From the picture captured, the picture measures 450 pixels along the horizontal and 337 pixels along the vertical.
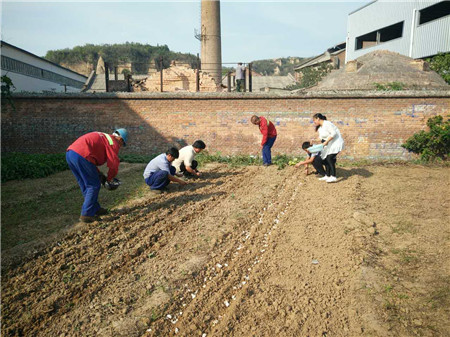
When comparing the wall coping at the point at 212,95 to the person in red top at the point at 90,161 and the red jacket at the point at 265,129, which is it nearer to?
the red jacket at the point at 265,129

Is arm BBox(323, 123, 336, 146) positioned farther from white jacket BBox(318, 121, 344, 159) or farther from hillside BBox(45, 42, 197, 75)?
hillside BBox(45, 42, 197, 75)

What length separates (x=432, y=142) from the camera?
34.2ft

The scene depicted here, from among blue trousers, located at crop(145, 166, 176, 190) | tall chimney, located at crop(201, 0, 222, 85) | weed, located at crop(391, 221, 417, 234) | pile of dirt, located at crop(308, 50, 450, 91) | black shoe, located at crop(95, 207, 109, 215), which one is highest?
tall chimney, located at crop(201, 0, 222, 85)

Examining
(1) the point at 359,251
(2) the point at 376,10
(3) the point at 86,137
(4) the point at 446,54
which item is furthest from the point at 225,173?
(2) the point at 376,10

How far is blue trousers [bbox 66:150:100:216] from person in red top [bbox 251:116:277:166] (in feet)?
17.6

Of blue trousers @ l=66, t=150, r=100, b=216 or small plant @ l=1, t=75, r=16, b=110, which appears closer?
blue trousers @ l=66, t=150, r=100, b=216

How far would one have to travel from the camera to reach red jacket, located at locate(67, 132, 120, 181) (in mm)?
5146

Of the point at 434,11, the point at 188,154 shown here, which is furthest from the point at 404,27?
the point at 188,154

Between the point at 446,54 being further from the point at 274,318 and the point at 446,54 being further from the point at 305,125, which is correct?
the point at 274,318

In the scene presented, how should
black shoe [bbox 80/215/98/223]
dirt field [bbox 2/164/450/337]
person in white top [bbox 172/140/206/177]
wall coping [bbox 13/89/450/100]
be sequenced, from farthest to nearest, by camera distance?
1. wall coping [bbox 13/89/450/100]
2. person in white top [bbox 172/140/206/177]
3. black shoe [bbox 80/215/98/223]
4. dirt field [bbox 2/164/450/337]

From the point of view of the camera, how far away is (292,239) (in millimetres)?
4785

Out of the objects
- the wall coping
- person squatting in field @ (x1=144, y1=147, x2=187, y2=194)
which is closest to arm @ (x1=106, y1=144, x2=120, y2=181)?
person squatting in field @ (x1=144, y1=147, x2=187, y2=194)

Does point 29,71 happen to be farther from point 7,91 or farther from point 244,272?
point 244,272

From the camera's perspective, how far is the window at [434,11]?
20.7 meters
